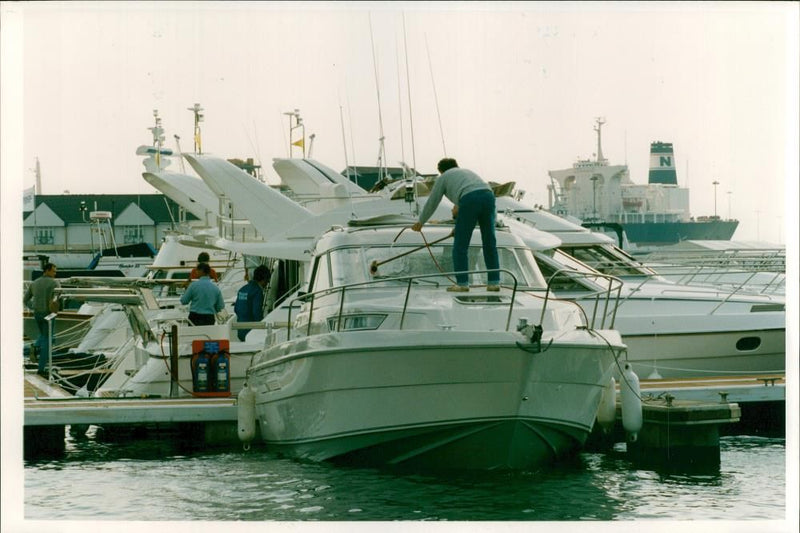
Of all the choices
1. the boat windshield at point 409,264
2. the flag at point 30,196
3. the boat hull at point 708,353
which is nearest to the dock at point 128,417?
the boat windshield at point 409,264

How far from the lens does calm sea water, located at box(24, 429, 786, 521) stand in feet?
32.3

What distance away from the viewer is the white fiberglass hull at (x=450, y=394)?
397 inches

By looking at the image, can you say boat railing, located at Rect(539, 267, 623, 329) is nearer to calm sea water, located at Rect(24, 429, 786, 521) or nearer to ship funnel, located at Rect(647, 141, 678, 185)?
calm sea water, located at Rect(24, 429, 786, 521)

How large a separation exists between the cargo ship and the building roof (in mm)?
22333

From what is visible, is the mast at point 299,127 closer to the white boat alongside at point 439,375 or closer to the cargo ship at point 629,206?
the white boat alongside at point 439,375

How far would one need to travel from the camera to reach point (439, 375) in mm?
10164

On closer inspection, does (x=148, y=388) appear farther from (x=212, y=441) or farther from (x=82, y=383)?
(x=82, y=383)

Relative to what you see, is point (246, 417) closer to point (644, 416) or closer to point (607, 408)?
point (607, 408)

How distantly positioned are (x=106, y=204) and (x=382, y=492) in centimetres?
6479

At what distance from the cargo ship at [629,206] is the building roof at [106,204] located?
22.3 metres

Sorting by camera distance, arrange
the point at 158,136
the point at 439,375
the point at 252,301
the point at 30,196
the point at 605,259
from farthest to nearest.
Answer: the point at 30,196
the point at 158,136
the point at 605,259
the point at 252,301
the point at 439,375

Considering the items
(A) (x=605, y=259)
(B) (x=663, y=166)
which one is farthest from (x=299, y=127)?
(B) (x=663, y=166)

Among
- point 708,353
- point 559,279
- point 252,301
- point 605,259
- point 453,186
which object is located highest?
point 453,186

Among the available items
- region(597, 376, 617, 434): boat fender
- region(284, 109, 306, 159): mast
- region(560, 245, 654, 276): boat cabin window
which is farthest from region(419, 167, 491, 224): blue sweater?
region(284, 109, 306, 159): mast
